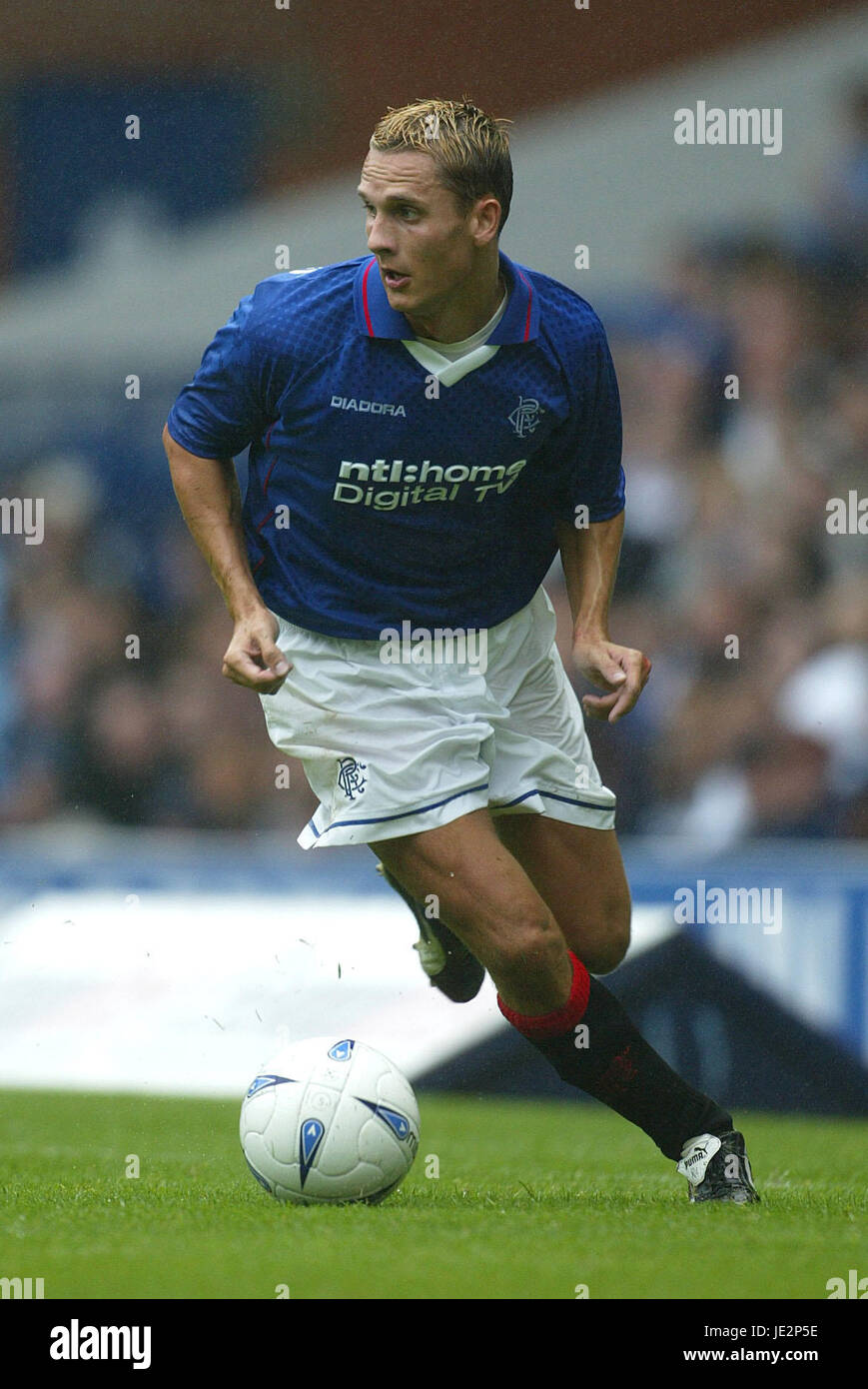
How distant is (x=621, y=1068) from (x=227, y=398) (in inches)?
67.1

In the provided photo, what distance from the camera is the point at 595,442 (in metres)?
4.47

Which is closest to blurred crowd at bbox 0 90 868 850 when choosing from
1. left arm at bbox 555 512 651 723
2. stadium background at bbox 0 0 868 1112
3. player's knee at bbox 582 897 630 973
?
stadium background at bbox 0 0 868 1112

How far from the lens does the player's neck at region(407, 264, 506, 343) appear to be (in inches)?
167

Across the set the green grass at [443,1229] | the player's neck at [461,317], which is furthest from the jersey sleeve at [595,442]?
the green grass at [443,1229]

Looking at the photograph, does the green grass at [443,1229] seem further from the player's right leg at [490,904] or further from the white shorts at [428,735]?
the white shorts at [428,735]

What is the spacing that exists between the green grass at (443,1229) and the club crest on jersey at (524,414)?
1.66 meters

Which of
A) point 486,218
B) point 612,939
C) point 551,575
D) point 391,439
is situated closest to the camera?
point 486,218

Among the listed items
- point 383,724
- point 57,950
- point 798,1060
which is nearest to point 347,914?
point 57,950

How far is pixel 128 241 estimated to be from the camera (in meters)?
12.8

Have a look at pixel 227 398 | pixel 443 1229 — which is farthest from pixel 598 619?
pixel 443 1229

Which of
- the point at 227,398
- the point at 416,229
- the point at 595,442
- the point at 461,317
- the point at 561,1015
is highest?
the point at 416,229

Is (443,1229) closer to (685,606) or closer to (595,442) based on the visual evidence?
(595,442)

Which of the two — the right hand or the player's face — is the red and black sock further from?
the player's face

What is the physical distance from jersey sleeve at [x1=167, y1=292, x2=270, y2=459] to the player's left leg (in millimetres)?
1113
